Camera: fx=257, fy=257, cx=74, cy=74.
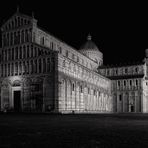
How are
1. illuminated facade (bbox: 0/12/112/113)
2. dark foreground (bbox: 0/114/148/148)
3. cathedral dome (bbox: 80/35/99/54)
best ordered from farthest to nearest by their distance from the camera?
cathedral dome (bbox: 80/35/99/54) < illuminated facade (bbox: 0/12/112/113) < dark foreground (bbox: 0/114/148/148)

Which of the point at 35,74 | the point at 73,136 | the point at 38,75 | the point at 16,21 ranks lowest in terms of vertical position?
the point at 73,136

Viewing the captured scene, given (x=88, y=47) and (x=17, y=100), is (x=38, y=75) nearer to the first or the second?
(x=17, y=100)

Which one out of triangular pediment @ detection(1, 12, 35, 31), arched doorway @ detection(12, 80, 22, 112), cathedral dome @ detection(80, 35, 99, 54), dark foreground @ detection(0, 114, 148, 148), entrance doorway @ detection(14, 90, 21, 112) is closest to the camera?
dark foreground @ detection(0, 114, 148, 148)

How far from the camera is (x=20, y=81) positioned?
5622 cm

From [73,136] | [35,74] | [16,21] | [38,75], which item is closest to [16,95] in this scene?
[35,74]

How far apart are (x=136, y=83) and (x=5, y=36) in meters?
44.8

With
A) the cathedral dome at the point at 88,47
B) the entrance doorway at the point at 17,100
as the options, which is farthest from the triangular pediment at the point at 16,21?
the cathedral dome at the point at 88,47

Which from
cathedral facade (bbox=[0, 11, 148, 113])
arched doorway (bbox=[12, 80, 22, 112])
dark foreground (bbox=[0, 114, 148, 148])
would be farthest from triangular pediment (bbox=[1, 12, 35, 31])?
dark foreground (bbox=[0, 114, 148, 148])

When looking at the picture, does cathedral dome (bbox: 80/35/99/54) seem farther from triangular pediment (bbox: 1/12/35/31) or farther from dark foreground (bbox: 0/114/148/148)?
dark foreground (bbox: 0/114/148/148)

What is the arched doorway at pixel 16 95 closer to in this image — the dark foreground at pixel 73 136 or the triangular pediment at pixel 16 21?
the triangular pediment at pixel 16 21

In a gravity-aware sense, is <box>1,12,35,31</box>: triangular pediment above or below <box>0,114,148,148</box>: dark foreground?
above

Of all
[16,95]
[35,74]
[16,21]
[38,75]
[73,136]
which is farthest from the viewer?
[16,21]

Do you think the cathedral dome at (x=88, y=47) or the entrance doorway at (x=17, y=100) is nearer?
the entrance doorway at (x=17, y=100)

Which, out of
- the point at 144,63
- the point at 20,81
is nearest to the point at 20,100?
the point at 20,81
